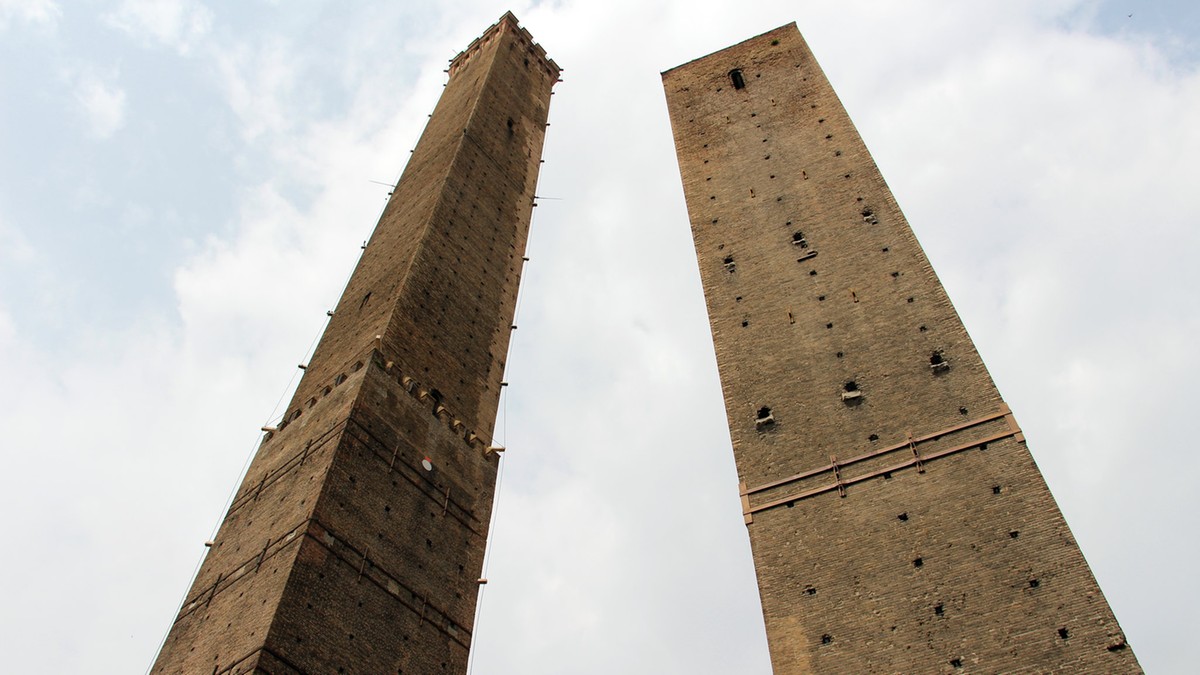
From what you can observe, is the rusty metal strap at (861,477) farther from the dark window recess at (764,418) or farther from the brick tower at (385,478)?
the brick tower at (385,478)

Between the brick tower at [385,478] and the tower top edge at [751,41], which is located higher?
the tower top edge at [751,41]

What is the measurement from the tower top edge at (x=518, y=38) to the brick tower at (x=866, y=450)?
14.0 metres

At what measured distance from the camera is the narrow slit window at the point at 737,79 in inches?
774

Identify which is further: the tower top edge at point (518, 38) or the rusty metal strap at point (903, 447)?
the tower top edge at point (518, 38)

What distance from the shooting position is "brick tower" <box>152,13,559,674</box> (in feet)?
40.7

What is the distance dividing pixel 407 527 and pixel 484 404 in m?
3.71

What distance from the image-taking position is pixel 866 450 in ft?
38.2

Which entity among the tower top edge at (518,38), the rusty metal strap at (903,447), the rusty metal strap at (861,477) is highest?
the tower top edge at (518,38)

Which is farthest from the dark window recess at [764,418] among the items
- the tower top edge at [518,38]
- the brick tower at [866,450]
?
the tower top edge at [518,38]

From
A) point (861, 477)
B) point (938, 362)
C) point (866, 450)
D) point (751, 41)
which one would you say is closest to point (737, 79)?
point (751, 41)

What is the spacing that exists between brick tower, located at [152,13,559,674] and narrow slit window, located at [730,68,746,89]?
5578 mm

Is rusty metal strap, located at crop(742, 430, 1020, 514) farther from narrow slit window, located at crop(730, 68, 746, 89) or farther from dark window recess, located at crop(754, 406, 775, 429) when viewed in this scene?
narrow slit window, located at crop(730, 68, 746, 89)

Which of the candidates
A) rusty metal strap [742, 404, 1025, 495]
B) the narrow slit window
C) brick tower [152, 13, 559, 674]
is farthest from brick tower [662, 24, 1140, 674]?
brick tower [152, 13, 559, 674]

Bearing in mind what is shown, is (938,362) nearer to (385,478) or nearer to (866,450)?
(866,450)
